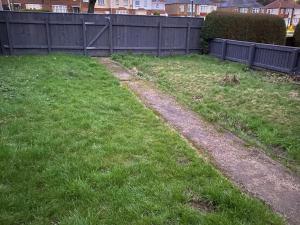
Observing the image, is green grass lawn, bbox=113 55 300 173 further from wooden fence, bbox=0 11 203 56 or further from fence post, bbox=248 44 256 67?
wooden fence, bbox=0 11 203 56

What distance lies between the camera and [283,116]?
21.1 ft

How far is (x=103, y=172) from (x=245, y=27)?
13.6 meters

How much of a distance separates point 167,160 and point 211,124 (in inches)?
79.4

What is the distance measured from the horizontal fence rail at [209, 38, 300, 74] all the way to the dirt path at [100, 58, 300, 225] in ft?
18.7

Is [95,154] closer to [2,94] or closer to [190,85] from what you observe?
[2,94]

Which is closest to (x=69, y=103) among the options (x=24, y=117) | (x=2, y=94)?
(x=24, y=117)

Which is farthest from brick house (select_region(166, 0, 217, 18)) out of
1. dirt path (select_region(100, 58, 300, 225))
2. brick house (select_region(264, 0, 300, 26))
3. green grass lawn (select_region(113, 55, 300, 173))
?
dirt path (select_region(100, 58, 300, 225))

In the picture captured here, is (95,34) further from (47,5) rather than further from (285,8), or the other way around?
(285,8)

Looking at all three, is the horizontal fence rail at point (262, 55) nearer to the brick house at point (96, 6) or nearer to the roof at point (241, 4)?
the brick house at point (96, 6)

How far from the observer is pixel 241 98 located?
777 cm

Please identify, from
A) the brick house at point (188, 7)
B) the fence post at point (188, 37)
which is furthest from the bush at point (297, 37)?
the brick house at point (188, 7)

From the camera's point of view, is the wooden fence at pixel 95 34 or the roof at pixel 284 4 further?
the roof at pixel 284 4

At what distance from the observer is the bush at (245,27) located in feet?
49.9

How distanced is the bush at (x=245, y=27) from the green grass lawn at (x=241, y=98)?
2728 mm
